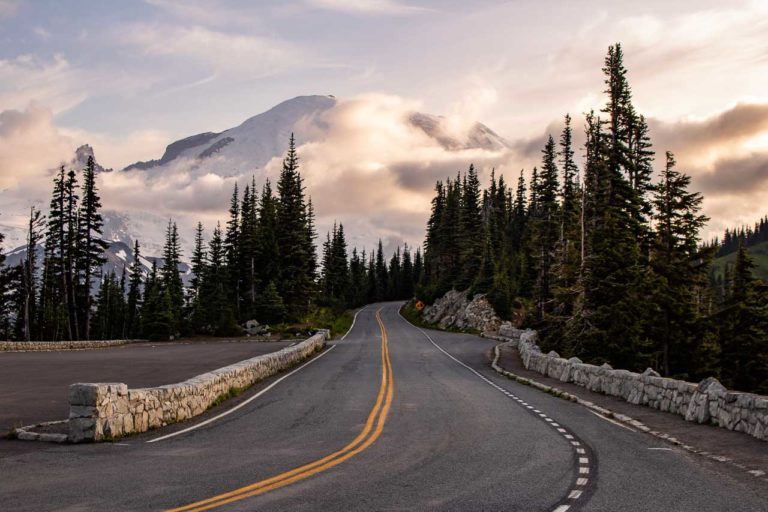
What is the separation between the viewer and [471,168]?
116 metres

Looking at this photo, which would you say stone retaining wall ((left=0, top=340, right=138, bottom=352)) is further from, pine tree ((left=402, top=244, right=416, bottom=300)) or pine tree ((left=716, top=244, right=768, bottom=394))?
pine tree ((left=402, top=244, right=416, bottom=300))

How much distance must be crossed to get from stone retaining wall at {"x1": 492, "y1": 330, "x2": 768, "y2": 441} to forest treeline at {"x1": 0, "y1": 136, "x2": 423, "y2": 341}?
158ft

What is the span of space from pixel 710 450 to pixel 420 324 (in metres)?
78.0

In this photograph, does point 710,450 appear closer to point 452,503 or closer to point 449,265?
point 452,503

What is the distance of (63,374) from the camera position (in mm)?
25172

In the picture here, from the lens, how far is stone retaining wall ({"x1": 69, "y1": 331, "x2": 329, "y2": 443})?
41.3ft

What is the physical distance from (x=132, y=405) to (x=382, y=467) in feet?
22.1

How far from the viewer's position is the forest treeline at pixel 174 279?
6316 centimetres

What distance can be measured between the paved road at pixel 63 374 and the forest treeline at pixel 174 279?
28782 mm

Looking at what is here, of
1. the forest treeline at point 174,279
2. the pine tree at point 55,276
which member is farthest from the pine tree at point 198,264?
the pine tree at point 55,276

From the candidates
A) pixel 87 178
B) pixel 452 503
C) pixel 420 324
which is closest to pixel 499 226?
pixel 420 324

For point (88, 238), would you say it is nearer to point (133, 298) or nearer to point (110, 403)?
point (133, 298)

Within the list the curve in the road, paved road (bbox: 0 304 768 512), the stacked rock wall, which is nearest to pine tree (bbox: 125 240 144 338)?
the stacked rock wall

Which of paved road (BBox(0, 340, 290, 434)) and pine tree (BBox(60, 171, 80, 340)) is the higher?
pine tree (BBox(60, 171, 80, 340))
